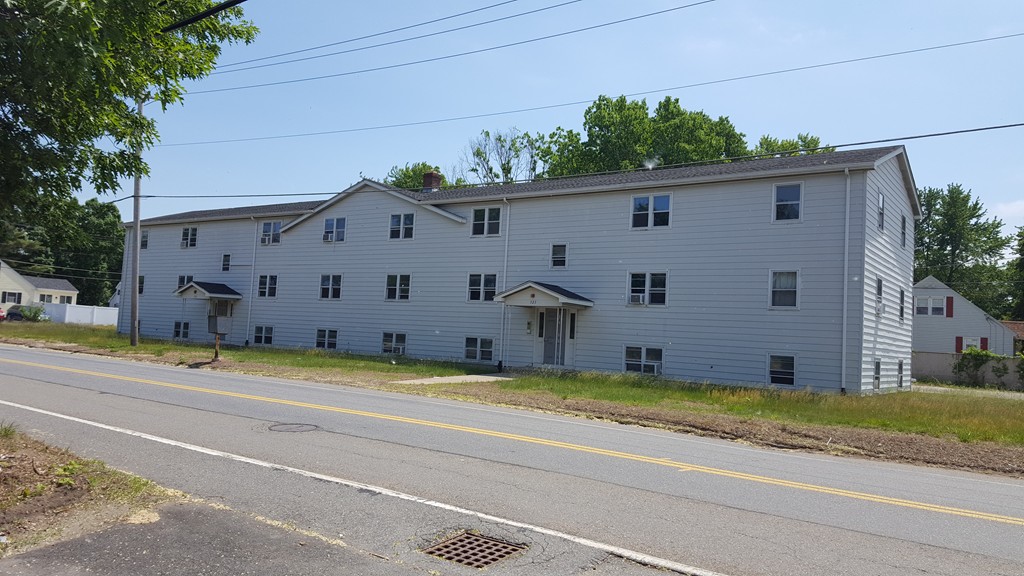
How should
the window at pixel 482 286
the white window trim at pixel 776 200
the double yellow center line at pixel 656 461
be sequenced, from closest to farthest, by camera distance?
the double yellow center line at pixel 656 461, the white window trim at pixel 776 200, the window at pixel 482 286

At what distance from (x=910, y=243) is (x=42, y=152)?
3071 centimetres

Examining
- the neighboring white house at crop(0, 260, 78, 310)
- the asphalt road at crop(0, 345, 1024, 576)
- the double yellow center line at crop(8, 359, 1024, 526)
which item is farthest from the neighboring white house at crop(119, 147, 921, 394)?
the neighboring white house at crop(0, 260, 78, 310)

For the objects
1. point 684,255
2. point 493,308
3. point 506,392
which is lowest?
point 506,392

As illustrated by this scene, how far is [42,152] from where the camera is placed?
723 centimetres

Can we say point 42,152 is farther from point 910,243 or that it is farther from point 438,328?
point 910,243

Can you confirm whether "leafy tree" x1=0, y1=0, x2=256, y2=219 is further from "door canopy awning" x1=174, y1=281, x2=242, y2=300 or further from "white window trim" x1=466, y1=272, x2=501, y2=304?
"door canopy awning" x1=174, y1=281, x2=242, y2=300

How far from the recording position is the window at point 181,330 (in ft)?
134

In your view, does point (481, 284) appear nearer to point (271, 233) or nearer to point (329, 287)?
point (329, 287)

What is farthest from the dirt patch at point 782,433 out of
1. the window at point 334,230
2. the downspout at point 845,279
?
the window at point 334,230

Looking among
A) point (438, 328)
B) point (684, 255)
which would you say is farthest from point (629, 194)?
point (438, 328)

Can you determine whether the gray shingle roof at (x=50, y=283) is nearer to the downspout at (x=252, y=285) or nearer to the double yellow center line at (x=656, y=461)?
the downspout at (x=252, y=285)

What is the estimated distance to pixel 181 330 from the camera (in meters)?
41.0

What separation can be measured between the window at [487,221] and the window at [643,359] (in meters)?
7.97

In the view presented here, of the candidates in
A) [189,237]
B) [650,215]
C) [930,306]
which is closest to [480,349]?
[650,215]
